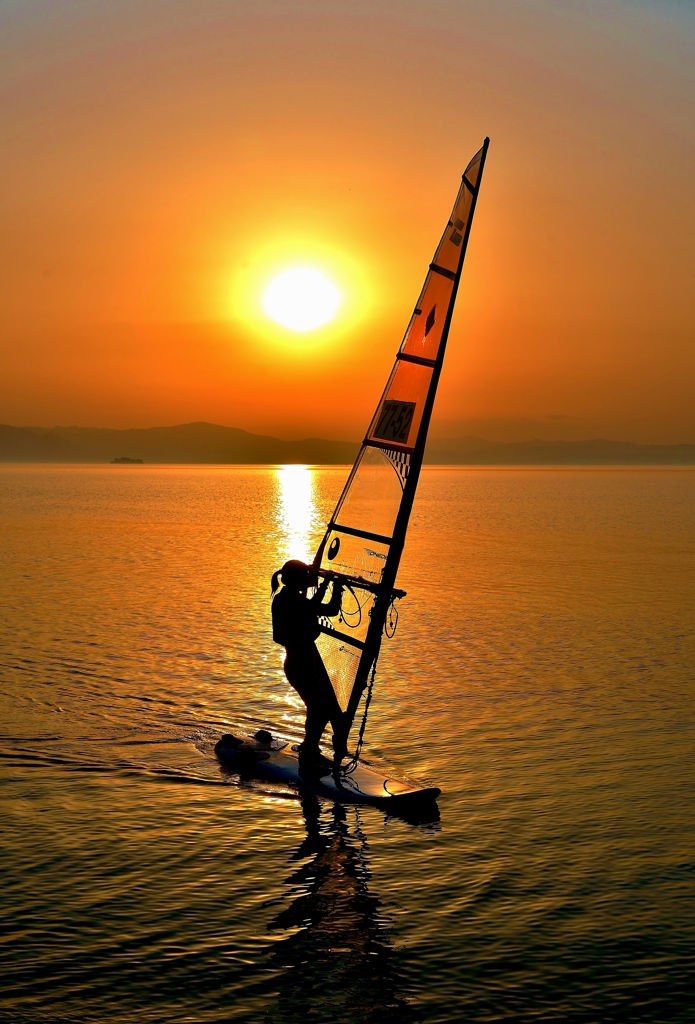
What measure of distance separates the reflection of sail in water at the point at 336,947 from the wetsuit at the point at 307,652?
5.27 ft

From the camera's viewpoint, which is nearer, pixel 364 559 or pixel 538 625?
pixel 364 559

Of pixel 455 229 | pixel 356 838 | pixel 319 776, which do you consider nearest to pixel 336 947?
pixel 356 838

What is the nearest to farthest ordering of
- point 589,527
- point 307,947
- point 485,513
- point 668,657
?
point 307,947 < point 668,657 < point 589,527 < point 485,513

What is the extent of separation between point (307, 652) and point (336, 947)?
376cm

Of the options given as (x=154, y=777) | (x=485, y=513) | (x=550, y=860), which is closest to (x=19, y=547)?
(x=154, y=777)

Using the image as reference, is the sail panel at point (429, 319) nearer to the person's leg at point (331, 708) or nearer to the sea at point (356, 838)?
the person's leg at point (331, 708)

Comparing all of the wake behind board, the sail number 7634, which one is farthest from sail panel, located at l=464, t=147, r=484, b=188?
the wake behind board

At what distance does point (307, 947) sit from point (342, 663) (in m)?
4.75

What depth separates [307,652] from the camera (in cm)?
1112

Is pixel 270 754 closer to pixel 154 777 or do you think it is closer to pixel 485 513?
pixel 154 777

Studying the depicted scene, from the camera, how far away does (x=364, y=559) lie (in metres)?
12.0

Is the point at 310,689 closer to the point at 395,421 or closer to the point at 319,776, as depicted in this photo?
the point at 319,776

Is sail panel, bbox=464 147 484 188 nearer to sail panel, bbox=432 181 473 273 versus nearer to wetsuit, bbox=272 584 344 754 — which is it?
sail panel, bbox=432 181 473 273

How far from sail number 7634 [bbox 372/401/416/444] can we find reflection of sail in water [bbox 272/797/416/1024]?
14.9 ft
